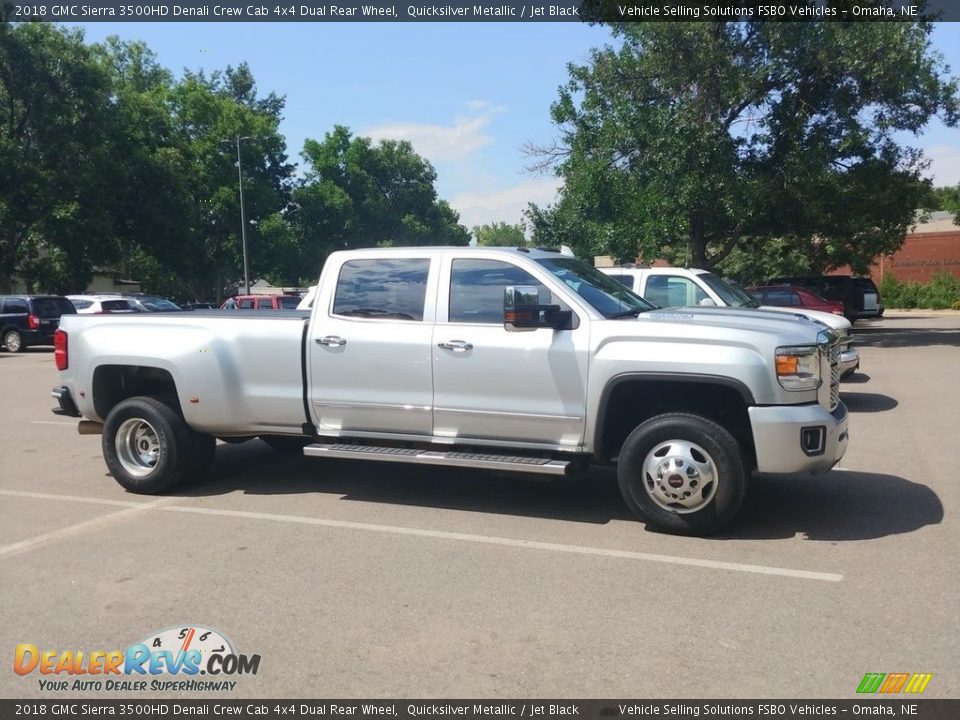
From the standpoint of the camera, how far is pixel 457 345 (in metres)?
6.71

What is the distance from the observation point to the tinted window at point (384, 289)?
7.05 meters

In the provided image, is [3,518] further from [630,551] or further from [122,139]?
Answer: [122,139]

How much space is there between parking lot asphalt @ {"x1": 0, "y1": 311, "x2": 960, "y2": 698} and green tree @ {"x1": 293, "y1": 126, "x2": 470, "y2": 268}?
54.4 meters

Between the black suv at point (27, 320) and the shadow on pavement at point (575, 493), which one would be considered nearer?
the shadow on pavement at point (575, 493)

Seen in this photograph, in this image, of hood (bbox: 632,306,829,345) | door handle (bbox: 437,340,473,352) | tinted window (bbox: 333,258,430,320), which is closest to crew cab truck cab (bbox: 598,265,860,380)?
hood (bbox: 632,306,829,345)

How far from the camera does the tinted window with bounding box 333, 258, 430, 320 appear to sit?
278 inches

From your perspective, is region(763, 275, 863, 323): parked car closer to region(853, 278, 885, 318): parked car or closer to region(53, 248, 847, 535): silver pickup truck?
region(853, 278, 885, 318): parked car

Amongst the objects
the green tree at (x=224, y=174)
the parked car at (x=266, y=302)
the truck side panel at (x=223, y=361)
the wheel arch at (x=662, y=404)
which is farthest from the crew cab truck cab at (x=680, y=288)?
the green tree at (x=224, y=174)

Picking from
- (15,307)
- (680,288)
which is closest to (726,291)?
(680,288)

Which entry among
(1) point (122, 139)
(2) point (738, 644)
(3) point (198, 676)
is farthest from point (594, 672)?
(1) point (122, 139)

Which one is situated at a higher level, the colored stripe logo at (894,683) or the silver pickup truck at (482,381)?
the silver pickup truck at (482,381)

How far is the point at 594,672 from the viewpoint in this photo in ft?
13.5

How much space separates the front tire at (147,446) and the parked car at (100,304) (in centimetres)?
2074

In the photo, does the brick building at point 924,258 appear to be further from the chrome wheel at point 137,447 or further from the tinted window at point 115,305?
the chrome wheel at point 137,447
